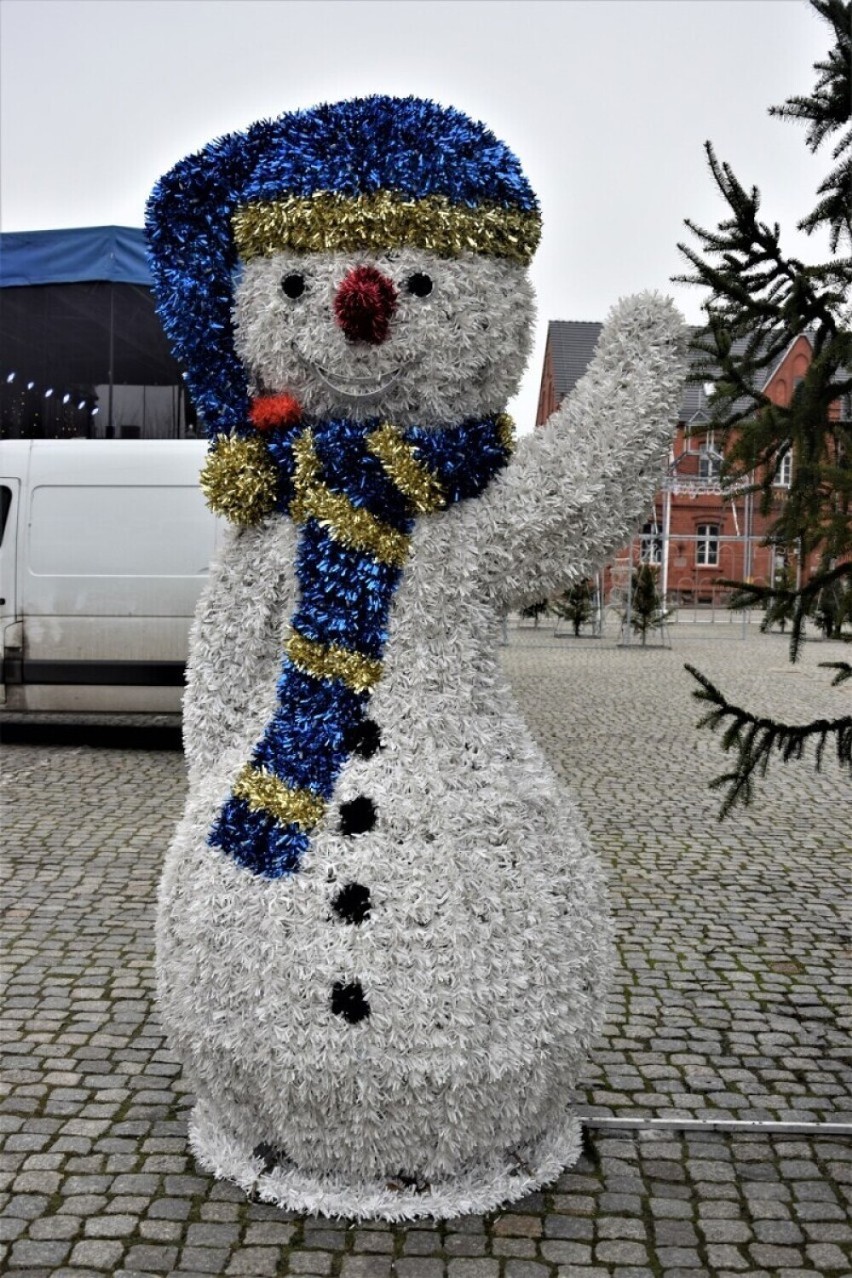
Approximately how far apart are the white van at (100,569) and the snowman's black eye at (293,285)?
648 centimetres

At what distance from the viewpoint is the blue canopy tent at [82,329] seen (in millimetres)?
12750

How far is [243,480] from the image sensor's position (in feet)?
10.1

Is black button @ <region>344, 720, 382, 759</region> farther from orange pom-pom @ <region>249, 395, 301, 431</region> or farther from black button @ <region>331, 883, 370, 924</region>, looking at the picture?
orange pom-pom @ <region>249, 395, 301, 431</region>

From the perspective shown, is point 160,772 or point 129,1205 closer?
point 129,1205

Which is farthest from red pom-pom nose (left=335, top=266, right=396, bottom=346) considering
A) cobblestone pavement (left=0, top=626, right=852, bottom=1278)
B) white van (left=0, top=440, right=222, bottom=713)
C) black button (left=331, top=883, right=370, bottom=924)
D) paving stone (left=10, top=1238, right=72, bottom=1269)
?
white van (left=0, top=440, right=222, bottom=713)

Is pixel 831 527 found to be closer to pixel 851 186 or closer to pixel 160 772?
pixel 851 186

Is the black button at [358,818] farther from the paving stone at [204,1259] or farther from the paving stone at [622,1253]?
the paving stone at [622,1253]

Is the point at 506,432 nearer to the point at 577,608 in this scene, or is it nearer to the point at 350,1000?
the point at 350,1000

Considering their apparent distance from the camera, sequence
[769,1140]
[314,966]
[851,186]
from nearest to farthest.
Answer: [314,966], [769,1140], [851,186]

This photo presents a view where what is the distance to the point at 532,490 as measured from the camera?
9.92 ft

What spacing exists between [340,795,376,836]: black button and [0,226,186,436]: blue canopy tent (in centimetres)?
1059

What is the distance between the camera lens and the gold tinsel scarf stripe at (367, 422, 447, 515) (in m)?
2.98

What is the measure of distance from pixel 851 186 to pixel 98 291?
10.5m

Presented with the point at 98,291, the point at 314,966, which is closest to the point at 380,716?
the point at 314,966
